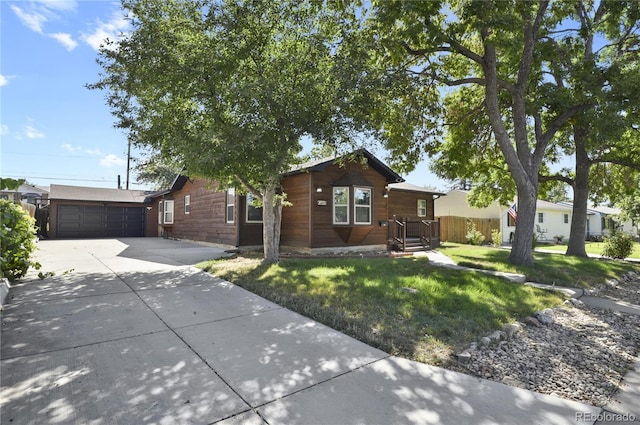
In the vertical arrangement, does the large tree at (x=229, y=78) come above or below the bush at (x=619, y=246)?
above

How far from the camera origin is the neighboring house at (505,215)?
21281 millimetres

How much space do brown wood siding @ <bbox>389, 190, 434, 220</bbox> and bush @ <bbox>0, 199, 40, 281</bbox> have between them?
12.5 meters

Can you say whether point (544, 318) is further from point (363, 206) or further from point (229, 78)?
point (363, 206)

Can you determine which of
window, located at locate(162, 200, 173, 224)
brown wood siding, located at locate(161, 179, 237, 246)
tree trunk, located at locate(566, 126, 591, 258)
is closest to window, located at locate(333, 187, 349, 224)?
brown wood siding, located at locate(161, 179, 237, 246)

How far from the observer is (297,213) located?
11742 millimetres

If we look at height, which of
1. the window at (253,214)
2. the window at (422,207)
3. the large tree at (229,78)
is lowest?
the window at (253,214)

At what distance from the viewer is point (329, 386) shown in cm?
262

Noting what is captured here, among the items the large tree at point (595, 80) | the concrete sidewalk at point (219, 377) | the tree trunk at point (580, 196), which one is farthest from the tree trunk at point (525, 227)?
the concrete sidewalk at point (219, 377)

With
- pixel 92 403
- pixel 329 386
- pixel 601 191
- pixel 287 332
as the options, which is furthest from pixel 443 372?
pixel 601 191

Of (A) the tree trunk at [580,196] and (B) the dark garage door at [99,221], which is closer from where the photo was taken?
(A) the tree trunk at [580,196]

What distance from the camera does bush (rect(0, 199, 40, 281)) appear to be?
5250 mm

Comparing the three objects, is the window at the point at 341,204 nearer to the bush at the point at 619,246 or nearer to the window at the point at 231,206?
the window at the point at 231,206

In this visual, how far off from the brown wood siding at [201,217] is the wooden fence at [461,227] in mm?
13817

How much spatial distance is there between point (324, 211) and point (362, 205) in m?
1.50
